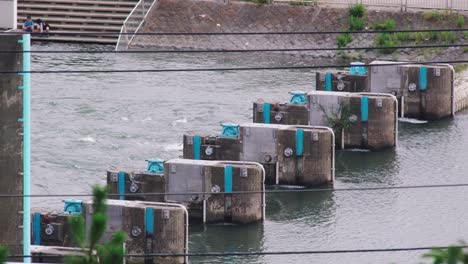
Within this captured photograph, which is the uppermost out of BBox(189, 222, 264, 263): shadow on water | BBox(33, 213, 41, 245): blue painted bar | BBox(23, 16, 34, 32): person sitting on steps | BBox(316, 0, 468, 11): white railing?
BBox(316, 0, 468, 11): white railing

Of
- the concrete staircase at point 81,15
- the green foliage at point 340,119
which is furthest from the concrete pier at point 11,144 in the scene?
the concrete staircase at point 81,15

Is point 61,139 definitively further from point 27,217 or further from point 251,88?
point 27,217

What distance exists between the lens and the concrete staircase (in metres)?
59.0

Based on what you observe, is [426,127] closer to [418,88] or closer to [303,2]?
[418,88]

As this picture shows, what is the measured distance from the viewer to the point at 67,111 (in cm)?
4631

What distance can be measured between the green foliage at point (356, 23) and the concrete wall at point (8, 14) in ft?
114

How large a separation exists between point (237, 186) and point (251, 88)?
→ 17.7 meters

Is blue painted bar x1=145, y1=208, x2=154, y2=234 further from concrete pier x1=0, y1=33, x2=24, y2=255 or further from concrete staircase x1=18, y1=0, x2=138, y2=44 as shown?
concrete staircase x1=18, y1=0, x2=138, y2=44

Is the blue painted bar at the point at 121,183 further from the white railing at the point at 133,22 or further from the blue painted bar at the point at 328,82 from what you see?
the white railing at the point at 133,22

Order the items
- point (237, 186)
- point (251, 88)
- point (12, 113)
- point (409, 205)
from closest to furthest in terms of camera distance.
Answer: point (12, 113), point (237, 186), point (409, 205), point (251, 88)


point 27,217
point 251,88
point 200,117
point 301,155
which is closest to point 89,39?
point 251,88

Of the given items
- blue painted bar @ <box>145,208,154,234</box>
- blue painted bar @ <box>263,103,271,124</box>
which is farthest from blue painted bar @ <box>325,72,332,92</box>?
blue painted bar @ <box>145,208,154,234</box>

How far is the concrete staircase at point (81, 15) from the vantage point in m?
59.0

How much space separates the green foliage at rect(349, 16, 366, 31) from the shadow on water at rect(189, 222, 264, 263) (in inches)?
957
